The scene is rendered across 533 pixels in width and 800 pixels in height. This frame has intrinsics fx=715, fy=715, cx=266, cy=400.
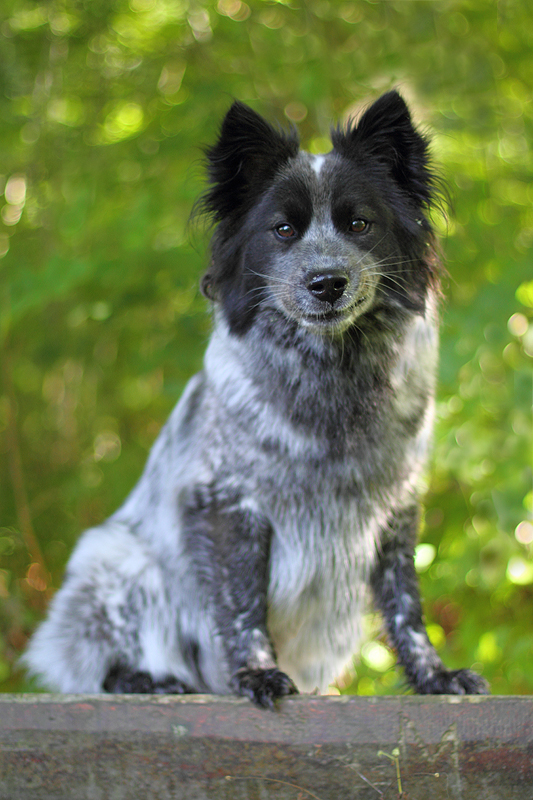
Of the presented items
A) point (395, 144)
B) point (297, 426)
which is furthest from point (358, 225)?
point (297, 426)

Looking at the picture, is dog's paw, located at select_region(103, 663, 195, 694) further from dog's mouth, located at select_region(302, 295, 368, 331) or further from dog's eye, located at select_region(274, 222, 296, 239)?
dog's eye, located at select_region(274, 222, 296, 239)

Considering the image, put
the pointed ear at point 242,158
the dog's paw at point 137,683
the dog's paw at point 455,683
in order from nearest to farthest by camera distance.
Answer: the dog's paw at point 455,683, the pointed ear at point 242,158, the dog's paw at point 137,683

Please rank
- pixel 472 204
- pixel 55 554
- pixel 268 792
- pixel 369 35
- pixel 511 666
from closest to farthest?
pixel 268 792, pixel 511 666, pixel 472 204, pixel 369 35, pixel 55 554

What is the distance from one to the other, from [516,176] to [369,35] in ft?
4.37

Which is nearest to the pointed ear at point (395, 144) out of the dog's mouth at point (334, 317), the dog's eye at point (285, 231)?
the dog's eye at point (285, 231)

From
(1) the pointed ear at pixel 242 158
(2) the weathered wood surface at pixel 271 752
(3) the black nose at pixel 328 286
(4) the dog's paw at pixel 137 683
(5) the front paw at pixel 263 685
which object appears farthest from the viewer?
(4) the dog's paw at pixel 137 683

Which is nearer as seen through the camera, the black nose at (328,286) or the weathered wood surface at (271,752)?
the weathered wood surface at (271,752)

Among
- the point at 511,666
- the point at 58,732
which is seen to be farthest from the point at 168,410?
the point at 58,732

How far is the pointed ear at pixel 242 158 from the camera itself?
7.79ft

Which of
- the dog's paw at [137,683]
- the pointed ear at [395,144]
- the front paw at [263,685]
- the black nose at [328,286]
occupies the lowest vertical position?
the dog's paw at [137,683]

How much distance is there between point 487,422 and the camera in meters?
3.87

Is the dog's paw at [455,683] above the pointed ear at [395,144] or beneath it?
beneath

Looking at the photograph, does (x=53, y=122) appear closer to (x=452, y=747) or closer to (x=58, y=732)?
(x=58, y=732)

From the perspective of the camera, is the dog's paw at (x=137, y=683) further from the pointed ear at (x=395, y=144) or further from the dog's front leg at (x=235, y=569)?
the pointed ear at (x=395, y=144)
